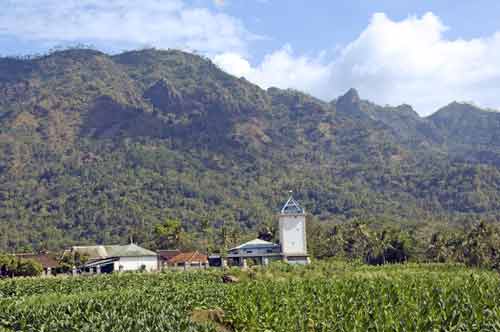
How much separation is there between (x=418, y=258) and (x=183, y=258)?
3083cm

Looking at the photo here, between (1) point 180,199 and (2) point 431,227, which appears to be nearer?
(2) point 431,227

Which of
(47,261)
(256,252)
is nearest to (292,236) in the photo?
(256,252)

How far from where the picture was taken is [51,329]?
1258 inches

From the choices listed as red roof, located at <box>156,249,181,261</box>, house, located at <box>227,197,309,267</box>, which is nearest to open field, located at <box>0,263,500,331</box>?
house, located at <box>227,197,309,267</box>

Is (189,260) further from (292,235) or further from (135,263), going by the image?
(292,235)

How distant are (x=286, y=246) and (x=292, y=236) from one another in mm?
1343

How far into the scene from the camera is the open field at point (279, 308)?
26984 mm

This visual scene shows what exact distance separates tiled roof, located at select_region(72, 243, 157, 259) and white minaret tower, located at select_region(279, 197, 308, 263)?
15.3 metres

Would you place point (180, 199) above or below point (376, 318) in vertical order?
above

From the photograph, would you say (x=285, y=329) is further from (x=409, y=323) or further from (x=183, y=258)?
(x=183, y=258)

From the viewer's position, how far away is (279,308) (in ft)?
109

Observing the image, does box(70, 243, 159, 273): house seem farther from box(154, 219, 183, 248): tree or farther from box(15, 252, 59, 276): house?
box(154, 219, 183, 248): tree

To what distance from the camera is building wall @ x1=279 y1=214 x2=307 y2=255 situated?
2955 inches

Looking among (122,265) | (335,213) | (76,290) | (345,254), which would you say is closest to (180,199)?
(335,213)
